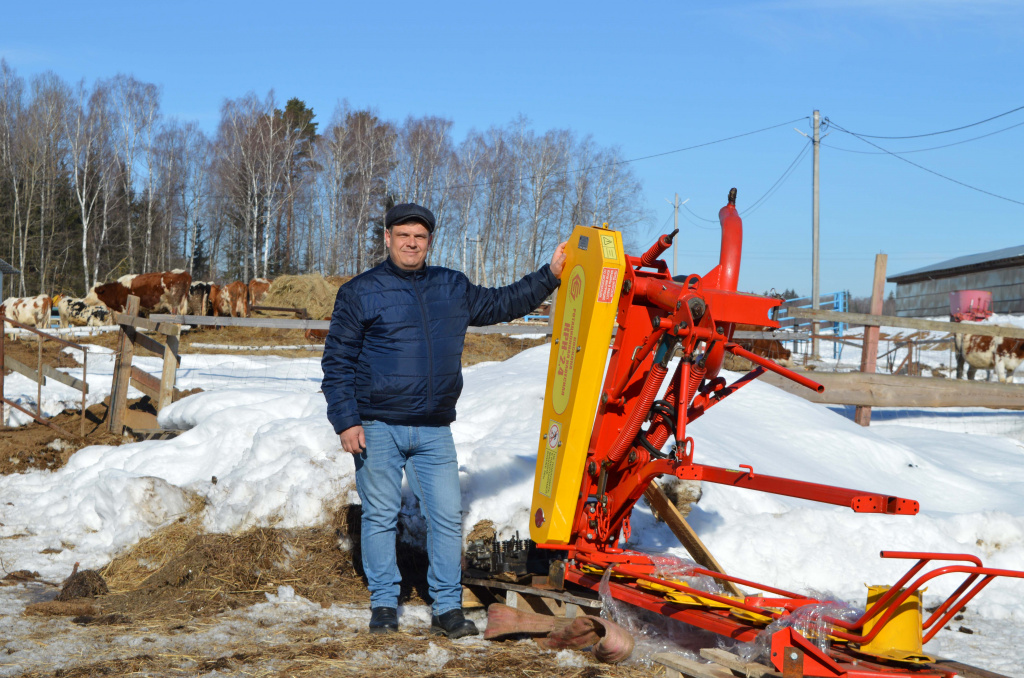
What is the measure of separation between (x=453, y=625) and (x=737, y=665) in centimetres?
135

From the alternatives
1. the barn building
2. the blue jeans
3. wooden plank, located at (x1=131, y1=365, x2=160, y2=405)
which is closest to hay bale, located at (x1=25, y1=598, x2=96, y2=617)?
the blue jeans

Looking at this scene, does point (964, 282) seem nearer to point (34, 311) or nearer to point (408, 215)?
point (34, 311)

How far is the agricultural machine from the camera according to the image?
301 cm

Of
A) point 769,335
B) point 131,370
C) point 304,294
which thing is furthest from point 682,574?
point 304,294

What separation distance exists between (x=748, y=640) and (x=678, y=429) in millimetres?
842

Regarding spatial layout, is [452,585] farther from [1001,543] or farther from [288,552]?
[1001,543]

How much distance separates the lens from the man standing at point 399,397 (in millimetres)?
3729

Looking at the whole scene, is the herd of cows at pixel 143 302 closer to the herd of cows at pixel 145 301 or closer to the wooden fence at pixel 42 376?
the herd of cows at pixel 145 301

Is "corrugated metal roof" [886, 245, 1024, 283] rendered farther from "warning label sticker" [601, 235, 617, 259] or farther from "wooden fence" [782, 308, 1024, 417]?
"warning label sticker" [601, 235, 617, 259]

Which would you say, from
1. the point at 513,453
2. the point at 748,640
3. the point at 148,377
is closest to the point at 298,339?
the point at 148,377

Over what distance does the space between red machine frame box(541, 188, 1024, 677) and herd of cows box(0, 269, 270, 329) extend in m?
19.4

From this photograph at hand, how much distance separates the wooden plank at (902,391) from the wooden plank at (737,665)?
592cm

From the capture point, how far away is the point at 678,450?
3.25 metres

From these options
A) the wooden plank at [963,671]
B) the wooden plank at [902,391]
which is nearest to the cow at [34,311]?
the wooden plank at [902,391]
